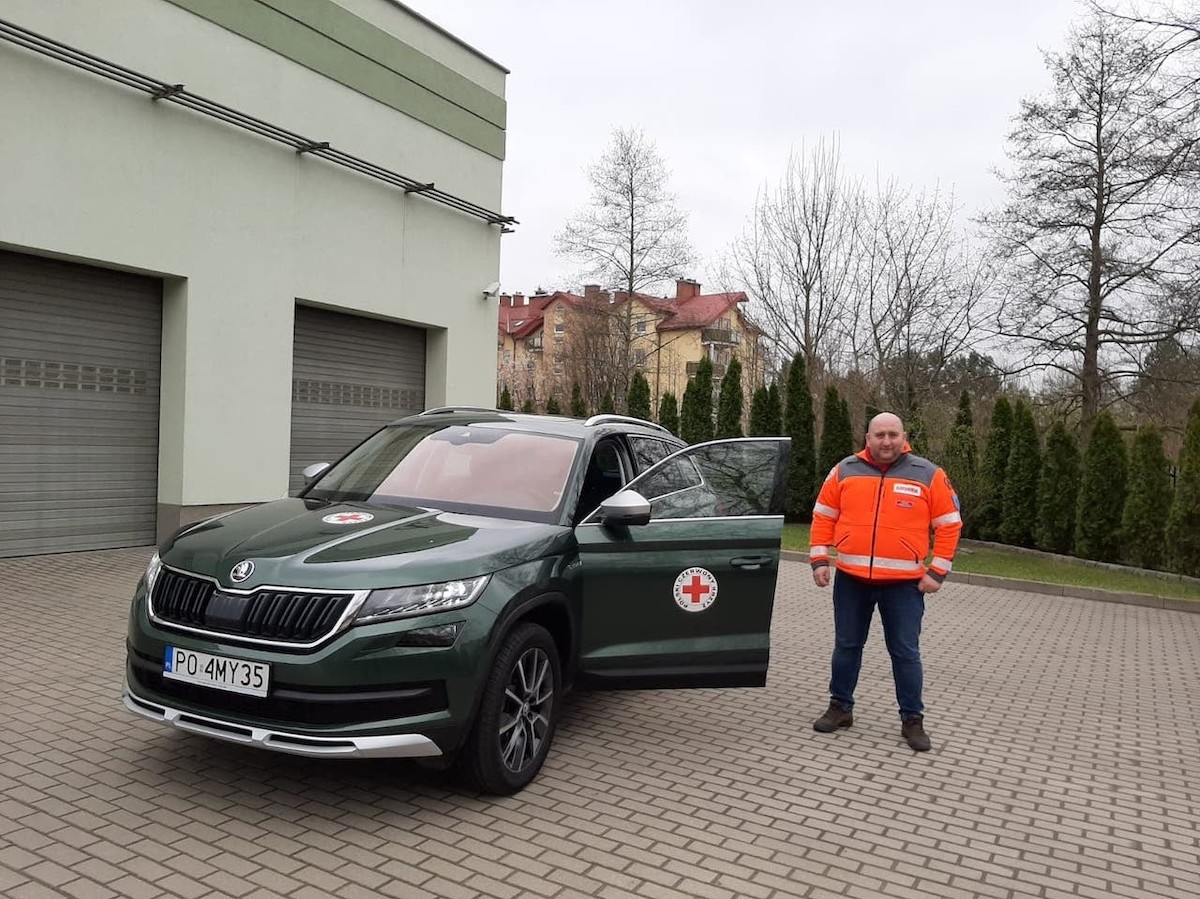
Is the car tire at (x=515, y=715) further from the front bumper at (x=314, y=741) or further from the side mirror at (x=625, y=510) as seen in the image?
the side mirror at (x=625, y=510)

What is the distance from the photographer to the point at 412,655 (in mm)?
3643

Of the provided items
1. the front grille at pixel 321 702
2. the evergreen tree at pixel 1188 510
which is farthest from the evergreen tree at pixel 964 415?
the front grille at pixel 321 702

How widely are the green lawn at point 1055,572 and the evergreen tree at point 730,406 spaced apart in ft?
19.8

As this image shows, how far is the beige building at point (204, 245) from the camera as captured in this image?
385 inches

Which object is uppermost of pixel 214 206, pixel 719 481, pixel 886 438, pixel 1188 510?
pixel 214 206

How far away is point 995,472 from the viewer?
1748 centimetres

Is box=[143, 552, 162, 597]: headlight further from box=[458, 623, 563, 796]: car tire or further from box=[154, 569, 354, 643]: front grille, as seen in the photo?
box=[458, 623, 563, 796]: car tire

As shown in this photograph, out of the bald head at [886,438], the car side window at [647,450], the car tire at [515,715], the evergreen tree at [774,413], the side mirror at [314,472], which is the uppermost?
the evergreen tree at [774,413]

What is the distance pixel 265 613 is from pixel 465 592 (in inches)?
30.4

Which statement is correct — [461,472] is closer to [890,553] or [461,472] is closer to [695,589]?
[695,589]

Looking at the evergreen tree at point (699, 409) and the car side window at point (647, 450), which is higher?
the evergreen tree at point (699, 409)

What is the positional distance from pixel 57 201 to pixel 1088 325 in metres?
22.3

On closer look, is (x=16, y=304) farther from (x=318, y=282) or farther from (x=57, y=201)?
(x=318, y=282)

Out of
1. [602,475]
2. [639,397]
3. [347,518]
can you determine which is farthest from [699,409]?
[347,518]
